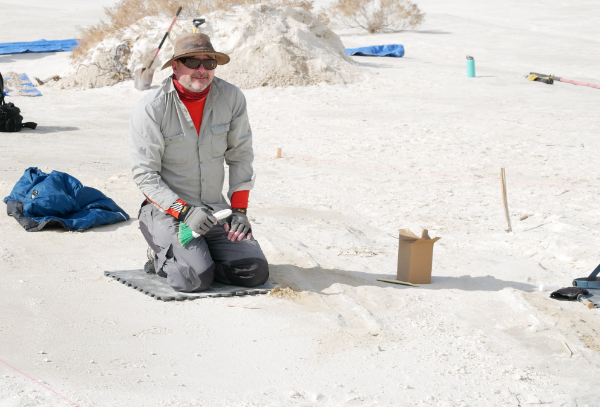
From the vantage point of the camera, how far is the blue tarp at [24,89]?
13.4m

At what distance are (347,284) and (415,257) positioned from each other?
453 mm

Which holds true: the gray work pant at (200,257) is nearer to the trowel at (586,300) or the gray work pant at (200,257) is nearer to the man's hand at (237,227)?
the man's hand at (237,227)

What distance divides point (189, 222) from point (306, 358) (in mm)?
1098

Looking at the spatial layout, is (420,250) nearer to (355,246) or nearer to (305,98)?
(355,246)

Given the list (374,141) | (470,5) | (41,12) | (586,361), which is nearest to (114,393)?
(586,361)

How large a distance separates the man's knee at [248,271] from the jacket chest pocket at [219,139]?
675 millimetres

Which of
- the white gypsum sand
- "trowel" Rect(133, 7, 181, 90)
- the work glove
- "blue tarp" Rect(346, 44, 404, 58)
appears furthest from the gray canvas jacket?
"blue tarp" Rect(346, 44, 404, 58)

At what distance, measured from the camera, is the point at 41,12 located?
90.3 ft

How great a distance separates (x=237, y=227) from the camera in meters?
3.90

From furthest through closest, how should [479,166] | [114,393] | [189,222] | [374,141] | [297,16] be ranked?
[297,16] → [374,141] → [479,166] → [189,222] → [114,393]

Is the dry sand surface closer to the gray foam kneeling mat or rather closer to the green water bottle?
the gray foam kneeling mat

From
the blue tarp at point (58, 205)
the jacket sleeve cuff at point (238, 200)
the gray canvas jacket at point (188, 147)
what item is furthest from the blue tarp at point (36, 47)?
the jacket sleeve cuff at point (238, 200)

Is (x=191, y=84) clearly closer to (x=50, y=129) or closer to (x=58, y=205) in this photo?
(x=58, y=205)

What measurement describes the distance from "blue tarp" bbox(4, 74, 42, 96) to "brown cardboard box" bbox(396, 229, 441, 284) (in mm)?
11122
